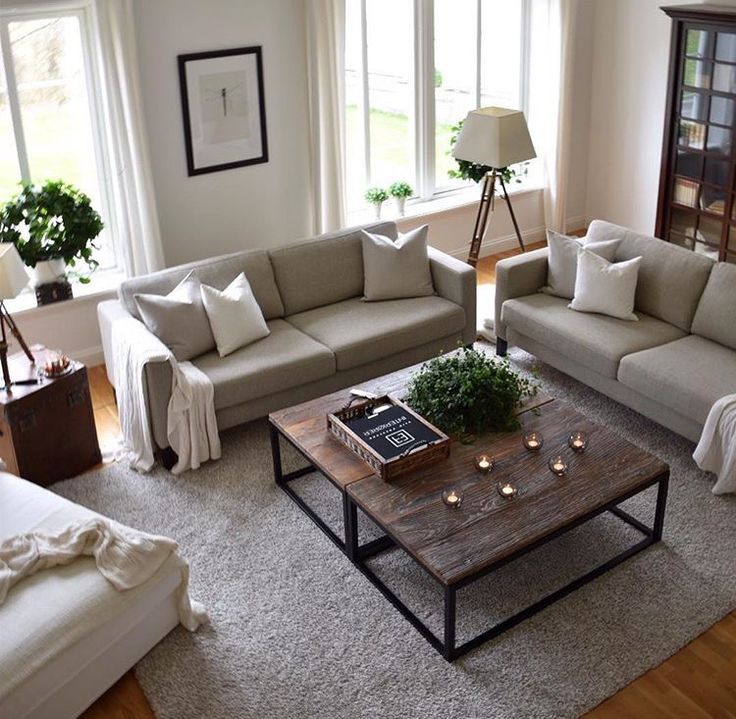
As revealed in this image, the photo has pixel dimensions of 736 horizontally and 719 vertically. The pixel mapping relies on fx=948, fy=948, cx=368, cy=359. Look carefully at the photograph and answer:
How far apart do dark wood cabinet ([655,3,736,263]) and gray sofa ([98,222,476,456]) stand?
6.46 feet

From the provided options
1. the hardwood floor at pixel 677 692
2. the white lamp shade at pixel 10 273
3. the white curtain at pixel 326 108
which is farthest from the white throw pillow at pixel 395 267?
the hardwood floor at pixel 677 692

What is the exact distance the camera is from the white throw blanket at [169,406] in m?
4.60

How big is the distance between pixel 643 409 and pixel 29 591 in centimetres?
305

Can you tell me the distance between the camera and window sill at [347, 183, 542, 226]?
22.1 ft

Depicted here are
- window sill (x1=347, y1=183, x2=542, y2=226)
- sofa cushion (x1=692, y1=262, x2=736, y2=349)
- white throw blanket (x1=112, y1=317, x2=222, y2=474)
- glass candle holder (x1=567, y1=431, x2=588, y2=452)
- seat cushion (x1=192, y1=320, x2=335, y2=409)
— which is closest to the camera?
glass candle holder (x1=567, y1=431, x2=588, y2=452)

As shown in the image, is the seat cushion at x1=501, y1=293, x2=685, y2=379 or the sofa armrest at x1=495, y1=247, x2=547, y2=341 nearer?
the seat cushion at x1=501, y1=293, x2=685, y2=379

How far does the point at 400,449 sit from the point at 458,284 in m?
1.73

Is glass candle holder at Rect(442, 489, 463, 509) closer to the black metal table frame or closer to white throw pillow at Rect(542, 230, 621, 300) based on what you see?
the black metal table frame

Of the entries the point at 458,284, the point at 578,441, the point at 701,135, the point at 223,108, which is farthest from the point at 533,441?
the point at 701,135

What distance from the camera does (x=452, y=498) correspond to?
12.4ft

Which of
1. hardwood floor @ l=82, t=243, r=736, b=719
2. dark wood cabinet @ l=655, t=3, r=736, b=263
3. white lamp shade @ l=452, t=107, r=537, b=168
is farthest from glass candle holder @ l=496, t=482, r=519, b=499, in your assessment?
dark wood cabinet @ l=655, t=3, r=736, b=263

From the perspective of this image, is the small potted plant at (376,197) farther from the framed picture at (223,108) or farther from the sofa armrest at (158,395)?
the sofa armrest at (158,395)

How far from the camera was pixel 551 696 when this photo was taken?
3.38 metres

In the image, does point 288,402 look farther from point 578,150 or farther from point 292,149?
point 578,150
